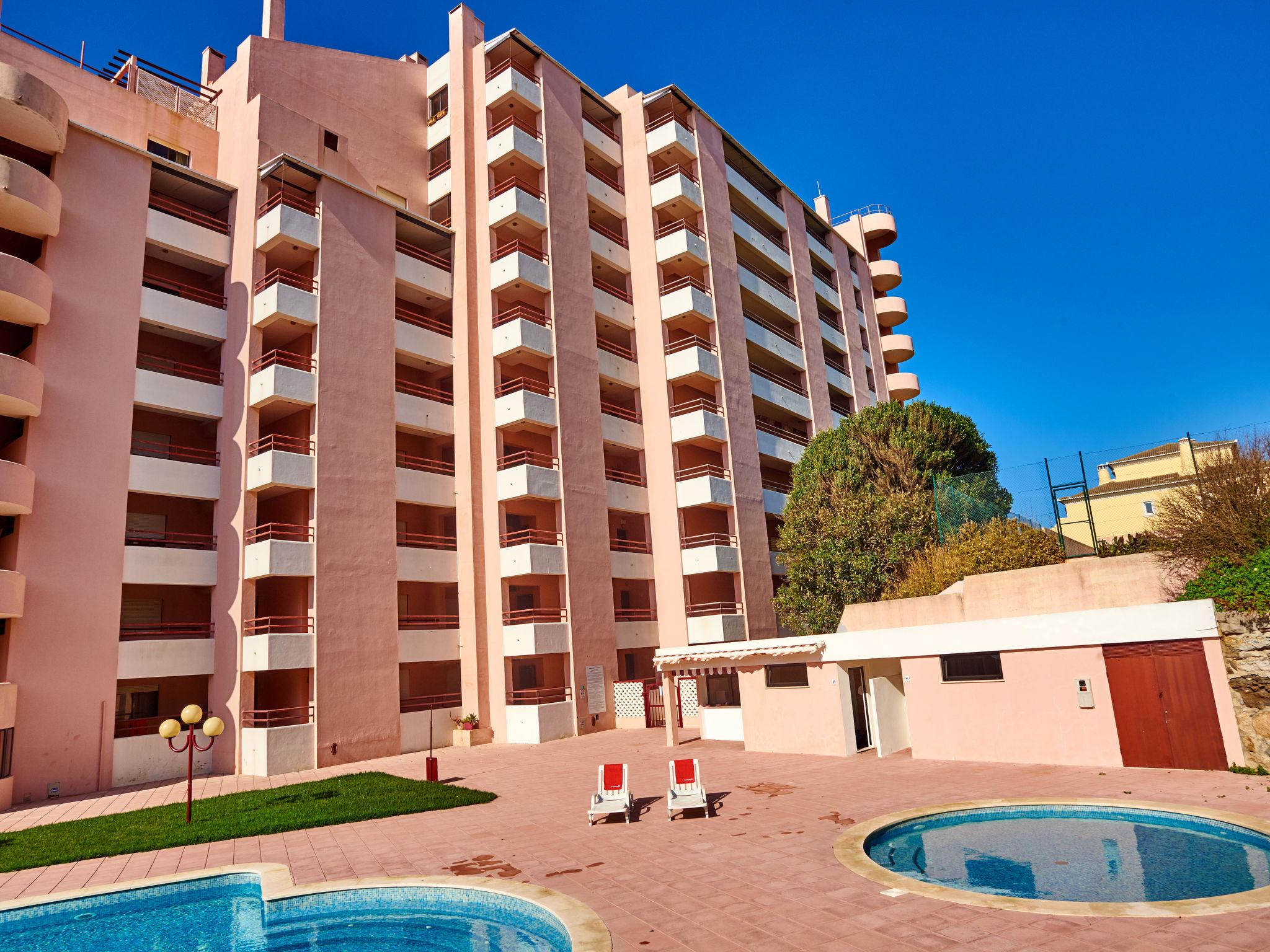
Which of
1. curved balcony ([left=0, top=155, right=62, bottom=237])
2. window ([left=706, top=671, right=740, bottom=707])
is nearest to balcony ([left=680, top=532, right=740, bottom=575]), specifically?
window ([left=706, top=671, right=740, bottom=707])

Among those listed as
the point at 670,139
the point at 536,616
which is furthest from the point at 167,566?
the point at 670,139

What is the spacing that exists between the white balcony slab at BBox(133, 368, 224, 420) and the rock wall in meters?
31.1

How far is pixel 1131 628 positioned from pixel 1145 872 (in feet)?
26.0

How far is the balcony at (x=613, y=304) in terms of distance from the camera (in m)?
38.4

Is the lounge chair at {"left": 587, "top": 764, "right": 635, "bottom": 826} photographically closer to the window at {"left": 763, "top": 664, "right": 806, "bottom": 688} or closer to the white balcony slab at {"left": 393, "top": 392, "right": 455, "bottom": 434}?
the window at {"left": 763, "top": 664, "right": 806, "bottom": 688}

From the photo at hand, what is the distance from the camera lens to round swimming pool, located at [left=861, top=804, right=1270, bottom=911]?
9.71m

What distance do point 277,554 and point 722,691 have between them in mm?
16058

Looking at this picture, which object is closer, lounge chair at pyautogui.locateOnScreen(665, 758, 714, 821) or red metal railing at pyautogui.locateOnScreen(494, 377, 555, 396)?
lounge chair at pyautogui.locateOnScreen(665, 758, 714, 821)

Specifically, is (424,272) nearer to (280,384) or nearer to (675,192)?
(280,384)

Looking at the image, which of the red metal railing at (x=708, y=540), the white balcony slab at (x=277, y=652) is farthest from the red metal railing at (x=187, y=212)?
the red metal railing at (x=708, y=540)

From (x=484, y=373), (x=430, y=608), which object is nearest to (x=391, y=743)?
(x=430, y=608)

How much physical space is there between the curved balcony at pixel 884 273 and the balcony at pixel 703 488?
105ft

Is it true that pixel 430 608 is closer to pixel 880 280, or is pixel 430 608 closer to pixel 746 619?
pixel 746 619

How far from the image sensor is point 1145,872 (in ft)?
33.7
